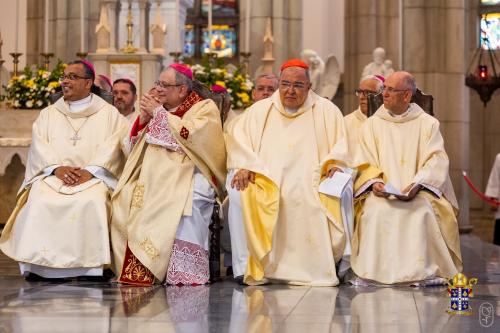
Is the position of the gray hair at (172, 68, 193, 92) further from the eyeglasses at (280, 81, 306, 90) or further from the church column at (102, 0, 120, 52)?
the church column at (102, 0, 120, 52)

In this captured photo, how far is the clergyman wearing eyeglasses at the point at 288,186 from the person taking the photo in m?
8.51

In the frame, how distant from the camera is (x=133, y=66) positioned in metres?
13.6

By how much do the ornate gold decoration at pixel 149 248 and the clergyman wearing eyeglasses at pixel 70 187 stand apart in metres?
0.31

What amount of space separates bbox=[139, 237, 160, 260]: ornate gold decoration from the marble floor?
29cm

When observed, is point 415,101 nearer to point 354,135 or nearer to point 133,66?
point 354,135

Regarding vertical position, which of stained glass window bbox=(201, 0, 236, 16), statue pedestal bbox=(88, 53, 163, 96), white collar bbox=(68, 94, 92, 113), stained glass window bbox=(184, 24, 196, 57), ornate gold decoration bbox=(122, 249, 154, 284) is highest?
stained glass window bbox=(201, 0, 236, 16)

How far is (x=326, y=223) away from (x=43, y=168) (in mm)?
2181

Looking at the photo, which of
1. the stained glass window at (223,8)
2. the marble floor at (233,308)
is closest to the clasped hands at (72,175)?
the marble floor at (233,308)

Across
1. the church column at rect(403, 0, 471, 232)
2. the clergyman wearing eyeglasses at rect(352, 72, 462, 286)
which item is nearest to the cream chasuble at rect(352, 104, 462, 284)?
the clergyman wearing eyeglasses at rect(352, 72, 462, 286)

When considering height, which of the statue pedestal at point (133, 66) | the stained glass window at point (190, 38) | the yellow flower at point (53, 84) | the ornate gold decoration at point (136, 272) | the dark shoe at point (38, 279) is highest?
the stained glass window at point (190, 38)

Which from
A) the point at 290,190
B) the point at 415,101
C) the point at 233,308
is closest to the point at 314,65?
the point at 415,101

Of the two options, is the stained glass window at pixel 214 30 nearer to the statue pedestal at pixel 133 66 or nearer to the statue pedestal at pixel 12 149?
the statue pedestal at pixel 133 66

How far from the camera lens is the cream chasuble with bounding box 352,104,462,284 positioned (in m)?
8.55

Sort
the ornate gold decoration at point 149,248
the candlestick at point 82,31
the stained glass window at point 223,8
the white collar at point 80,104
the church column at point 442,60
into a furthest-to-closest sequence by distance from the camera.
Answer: the stained glass window at point 223,8 < the church column at point 442,60 < the candlestick at point 82,31 < the white collar at point 80,104 < the ornate gold decoration at point 149,248
